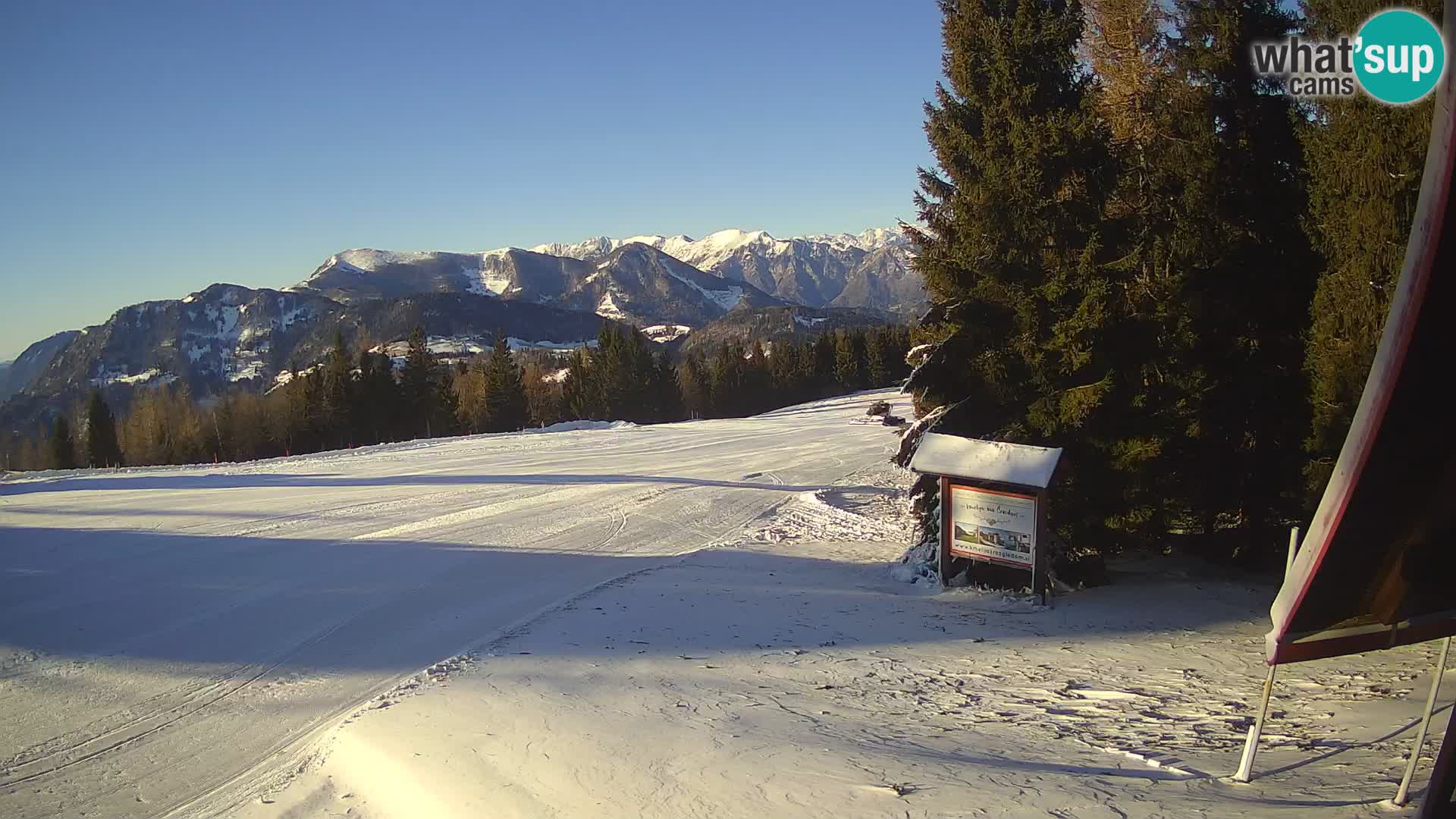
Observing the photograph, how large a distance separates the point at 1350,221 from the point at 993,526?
627cm

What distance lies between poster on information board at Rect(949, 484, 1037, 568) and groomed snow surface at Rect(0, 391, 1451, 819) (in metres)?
0.80

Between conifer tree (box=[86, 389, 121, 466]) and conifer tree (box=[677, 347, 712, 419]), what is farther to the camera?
conifer tree (box=[677, 347, 712, 419])

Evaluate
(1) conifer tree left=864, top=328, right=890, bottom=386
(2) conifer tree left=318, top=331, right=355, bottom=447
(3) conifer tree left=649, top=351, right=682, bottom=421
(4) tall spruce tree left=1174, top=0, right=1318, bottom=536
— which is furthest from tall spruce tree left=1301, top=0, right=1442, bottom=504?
(1) conifer tree left=864, top=328, right=890, bottom=386

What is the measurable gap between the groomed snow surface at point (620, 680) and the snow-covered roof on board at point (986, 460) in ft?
6.75

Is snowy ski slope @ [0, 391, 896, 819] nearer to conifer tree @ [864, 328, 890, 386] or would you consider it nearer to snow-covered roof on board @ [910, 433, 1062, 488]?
snow-covered roof on board @ [910, 433, 1062, 488]

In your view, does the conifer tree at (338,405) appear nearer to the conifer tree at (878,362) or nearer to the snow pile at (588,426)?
the snow pile at (588,426)

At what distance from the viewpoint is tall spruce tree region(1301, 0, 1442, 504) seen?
33.6 ft

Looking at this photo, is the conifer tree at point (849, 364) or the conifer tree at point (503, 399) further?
the conifer tree at point (849, 364)

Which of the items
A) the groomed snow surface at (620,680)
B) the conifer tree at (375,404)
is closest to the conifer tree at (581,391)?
the conifer tree at (375,404)

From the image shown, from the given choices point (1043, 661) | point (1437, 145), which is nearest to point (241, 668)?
point (1043, 661)

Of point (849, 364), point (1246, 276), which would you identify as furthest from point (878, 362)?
point (1246, 276)

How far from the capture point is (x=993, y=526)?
43.9 ft
